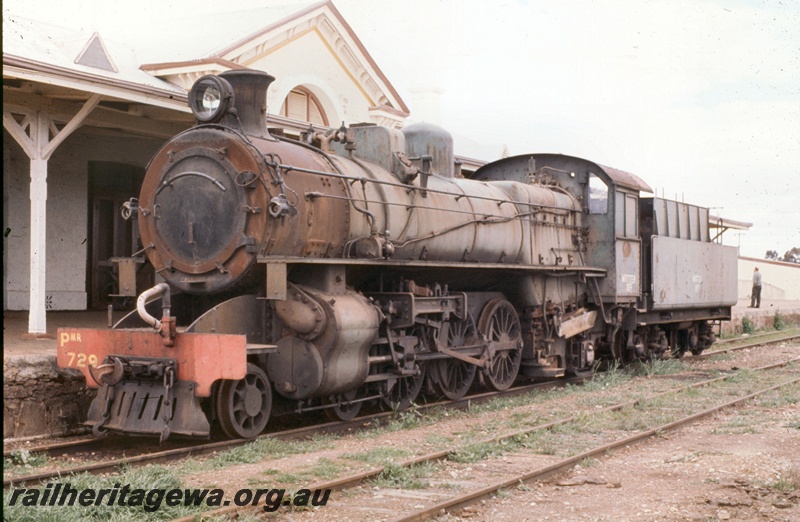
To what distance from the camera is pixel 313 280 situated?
361 inches

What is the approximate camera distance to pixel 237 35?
19766 mm

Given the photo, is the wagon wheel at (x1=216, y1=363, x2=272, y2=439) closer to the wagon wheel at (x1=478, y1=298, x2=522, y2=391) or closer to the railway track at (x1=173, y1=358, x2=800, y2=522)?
the railway track at (x1=173, y1=358, x2=800, y2=522)

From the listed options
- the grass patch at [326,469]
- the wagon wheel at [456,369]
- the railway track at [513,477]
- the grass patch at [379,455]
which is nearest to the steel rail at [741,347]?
the railway track at [513,477]

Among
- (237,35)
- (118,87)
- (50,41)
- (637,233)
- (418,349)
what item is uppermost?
(237,35)

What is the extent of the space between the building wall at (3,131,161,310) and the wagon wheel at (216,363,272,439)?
790cm

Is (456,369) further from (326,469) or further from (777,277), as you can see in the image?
(777,277)

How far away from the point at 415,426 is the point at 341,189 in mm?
2852

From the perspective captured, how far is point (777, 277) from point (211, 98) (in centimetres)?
5256

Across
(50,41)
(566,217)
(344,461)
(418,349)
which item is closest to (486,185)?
(566,217)

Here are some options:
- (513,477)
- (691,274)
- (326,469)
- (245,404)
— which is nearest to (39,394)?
(245,404)

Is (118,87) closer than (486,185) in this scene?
Yes

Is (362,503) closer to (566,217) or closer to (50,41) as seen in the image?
(566,217)

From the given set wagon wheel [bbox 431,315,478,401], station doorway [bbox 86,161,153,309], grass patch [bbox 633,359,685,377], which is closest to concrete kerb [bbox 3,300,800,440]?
wagon wheel [bbox 431,315,478,401]

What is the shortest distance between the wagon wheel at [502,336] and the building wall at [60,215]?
25.7 ft
